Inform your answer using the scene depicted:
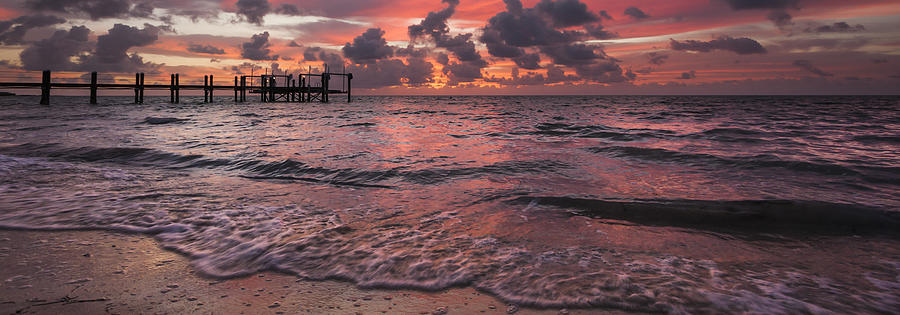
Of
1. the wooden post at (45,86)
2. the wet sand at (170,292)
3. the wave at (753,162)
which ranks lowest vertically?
the wet sand at (170,292)

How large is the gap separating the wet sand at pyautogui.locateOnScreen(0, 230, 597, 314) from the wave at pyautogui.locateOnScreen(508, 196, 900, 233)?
255 cm

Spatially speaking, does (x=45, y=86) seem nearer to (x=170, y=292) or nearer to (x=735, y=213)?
(x=170, y=292)

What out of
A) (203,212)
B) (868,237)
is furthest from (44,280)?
(868,237)

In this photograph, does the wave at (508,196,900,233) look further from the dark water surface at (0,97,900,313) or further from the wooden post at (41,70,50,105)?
the wooden post at (41,70,50,105)

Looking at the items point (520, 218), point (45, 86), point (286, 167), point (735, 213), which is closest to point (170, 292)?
point (520, 218)

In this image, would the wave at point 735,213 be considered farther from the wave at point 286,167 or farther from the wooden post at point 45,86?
the wooden post at point 45,86

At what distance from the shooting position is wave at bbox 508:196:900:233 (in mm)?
4344

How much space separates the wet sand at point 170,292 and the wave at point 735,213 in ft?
8.35

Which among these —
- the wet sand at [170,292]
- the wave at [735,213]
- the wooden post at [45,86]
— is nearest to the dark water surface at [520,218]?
the wave at [735,213]

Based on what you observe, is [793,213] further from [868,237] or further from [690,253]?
[690,253]

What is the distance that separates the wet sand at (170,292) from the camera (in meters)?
2.32

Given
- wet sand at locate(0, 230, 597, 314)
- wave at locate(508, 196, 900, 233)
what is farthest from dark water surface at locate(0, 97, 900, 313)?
wet sand at locate(0, 230, 597, 314)

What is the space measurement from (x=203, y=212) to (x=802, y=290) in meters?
5.09

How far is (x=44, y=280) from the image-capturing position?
2.57 meters
